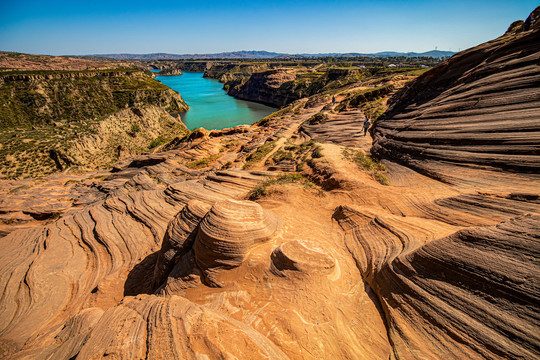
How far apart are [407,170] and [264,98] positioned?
11432 centimetres

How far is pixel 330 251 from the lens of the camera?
7.94 metres

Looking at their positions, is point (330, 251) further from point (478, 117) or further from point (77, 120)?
point (77, 120)

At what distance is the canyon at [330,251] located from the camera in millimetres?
4496

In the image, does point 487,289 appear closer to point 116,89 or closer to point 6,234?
point 6,234

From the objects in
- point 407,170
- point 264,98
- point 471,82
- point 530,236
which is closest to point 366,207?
point 407,170

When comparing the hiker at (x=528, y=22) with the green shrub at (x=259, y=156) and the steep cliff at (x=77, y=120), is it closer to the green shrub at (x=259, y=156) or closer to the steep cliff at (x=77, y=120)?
the green shrub at (x=259, y=156)

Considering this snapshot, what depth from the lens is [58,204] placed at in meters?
19.5

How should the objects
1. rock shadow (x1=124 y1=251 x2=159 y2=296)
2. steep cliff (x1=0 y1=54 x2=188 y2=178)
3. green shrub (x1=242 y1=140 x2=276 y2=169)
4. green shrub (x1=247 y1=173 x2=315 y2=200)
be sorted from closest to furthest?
rock shadow (x1=124 y1=251 x2=159 y2=296) < green shrub (x1=247 y1=173 x2=315 y2=200) < green shrub (x1=242 y1=140 x2=276 y2=169) < steep cliff (x1=0 y1=54 x2=188 y2=178)

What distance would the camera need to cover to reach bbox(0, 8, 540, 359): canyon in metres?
4.50

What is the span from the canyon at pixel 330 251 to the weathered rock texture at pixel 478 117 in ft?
0.28

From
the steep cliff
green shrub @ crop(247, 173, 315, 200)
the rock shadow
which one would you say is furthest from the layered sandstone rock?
the steep cliff

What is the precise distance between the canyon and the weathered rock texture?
8cm

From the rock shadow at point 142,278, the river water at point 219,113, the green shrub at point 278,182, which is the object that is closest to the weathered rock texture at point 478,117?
the green shrub at point 278,182

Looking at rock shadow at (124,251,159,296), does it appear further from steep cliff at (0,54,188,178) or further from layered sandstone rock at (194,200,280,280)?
steep cliff at (0,54,188,178)
